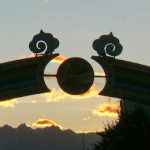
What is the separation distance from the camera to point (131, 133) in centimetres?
4672

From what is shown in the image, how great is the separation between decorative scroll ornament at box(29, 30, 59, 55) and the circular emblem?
0.97 m

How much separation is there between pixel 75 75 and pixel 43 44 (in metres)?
2.13

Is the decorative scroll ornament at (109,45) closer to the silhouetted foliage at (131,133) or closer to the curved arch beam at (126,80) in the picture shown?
the curved arch beam at (126,80)

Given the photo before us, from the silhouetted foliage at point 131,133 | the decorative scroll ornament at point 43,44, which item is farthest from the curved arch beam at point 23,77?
the silhouetted foliage at point 131,133

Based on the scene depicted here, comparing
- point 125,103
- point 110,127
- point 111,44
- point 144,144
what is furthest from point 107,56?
point 125,103

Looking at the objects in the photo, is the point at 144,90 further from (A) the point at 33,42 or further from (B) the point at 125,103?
(B) the point at 125,103

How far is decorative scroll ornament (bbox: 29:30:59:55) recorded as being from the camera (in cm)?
3725

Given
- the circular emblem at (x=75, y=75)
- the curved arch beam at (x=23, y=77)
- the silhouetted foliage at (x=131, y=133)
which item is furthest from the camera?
the silhouetted foliage at (x=131, y=133)

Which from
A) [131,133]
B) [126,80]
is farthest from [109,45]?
[131,133]

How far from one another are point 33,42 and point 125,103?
6596cm

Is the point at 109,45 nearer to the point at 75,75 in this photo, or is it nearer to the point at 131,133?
the point at 75,75

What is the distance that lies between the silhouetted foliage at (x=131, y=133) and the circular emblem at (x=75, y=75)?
30.9ft

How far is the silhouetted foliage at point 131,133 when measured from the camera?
46094 millimetres

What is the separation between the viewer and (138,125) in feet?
155
